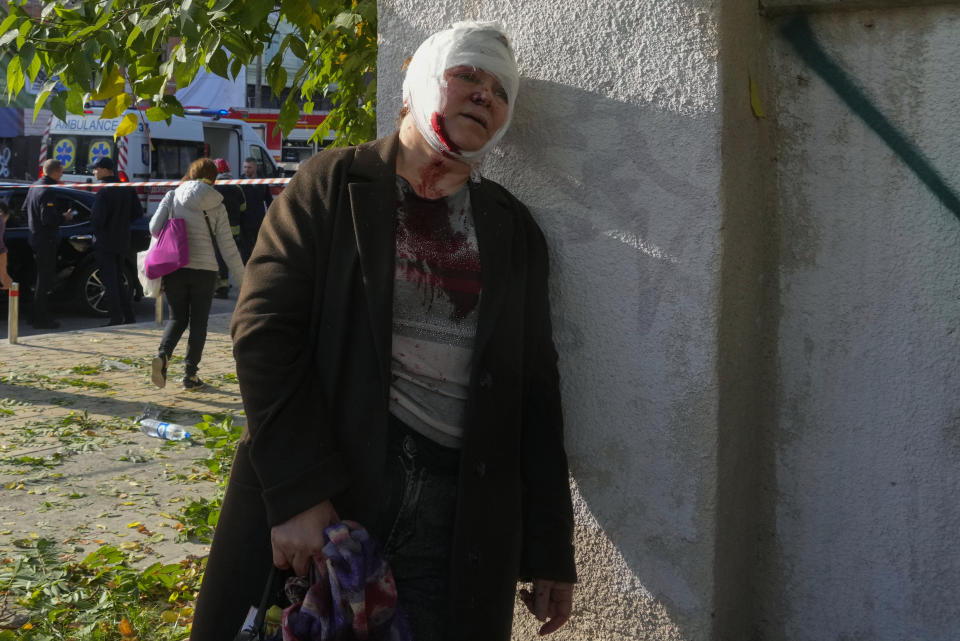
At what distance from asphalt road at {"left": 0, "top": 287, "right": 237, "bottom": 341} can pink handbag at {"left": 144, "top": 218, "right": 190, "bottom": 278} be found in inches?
157

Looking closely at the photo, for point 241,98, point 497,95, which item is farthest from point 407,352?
point 241,98

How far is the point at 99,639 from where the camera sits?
3.67 meters

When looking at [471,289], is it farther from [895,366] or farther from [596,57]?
[895,366]

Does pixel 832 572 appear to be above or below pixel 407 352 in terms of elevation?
below

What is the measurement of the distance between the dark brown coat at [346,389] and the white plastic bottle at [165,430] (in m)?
4.78

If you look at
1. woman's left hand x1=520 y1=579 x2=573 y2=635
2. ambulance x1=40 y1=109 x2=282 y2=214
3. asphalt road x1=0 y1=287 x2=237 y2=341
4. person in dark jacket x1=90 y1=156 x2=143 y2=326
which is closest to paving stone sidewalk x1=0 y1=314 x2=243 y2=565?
Answer: asphalt road x1=0 y1=287 x2=237 y2=341

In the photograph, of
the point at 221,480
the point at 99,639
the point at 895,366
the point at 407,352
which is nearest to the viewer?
the point at 407,352

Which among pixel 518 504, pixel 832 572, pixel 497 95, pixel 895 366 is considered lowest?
pixel 832 572

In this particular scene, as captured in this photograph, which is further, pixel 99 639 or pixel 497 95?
pixel 99 639

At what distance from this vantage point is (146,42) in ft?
11.9

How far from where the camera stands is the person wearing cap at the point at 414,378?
2131mm

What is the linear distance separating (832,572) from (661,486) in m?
0.54

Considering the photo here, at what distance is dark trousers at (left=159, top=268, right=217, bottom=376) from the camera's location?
8383mm

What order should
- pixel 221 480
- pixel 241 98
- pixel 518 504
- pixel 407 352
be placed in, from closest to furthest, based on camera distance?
pixel 407 352 → pixel 518 504 → pixel 221 480 → pixel 241 98
